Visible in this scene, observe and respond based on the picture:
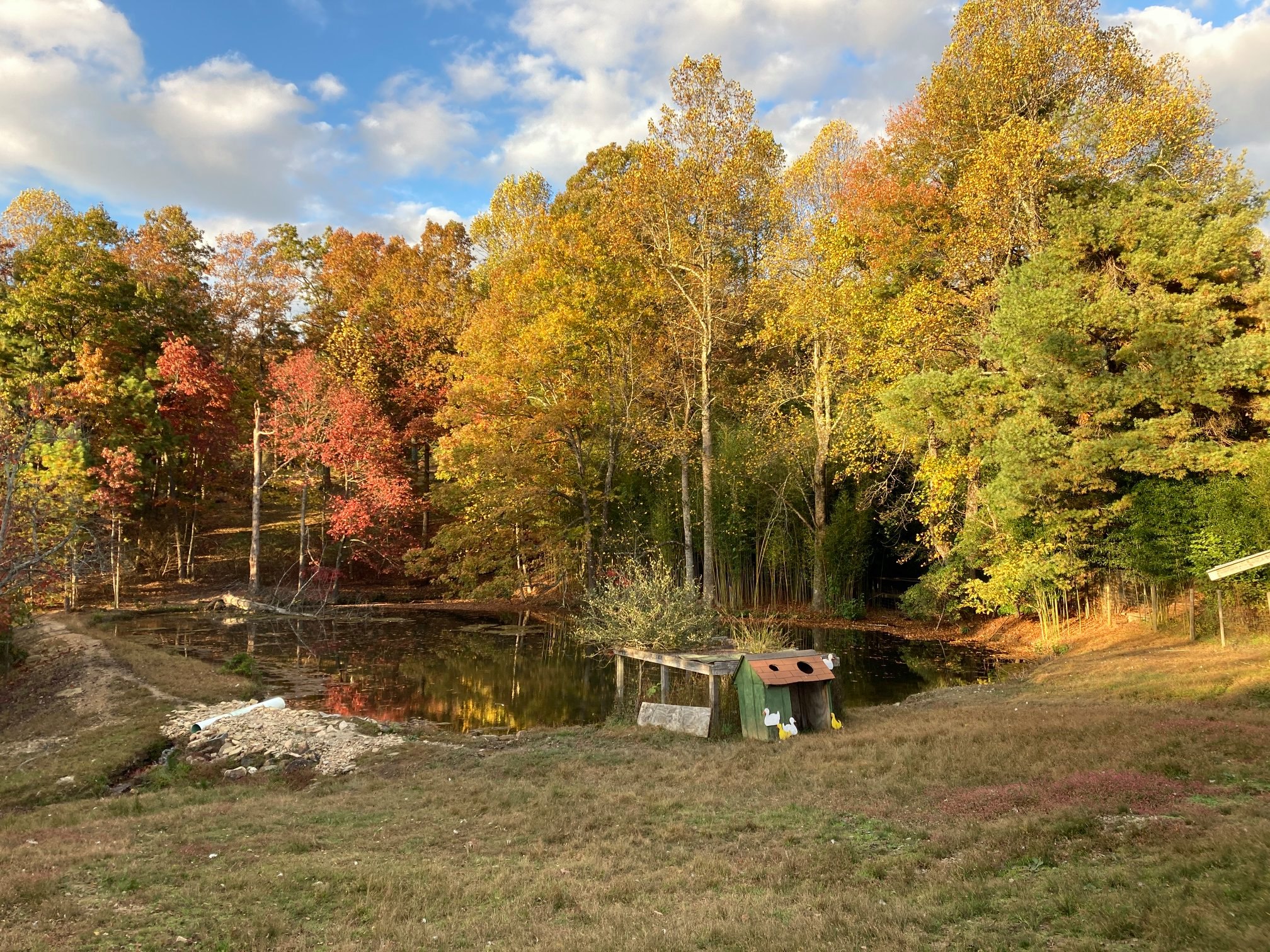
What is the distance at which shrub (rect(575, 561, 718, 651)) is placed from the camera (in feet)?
40.9

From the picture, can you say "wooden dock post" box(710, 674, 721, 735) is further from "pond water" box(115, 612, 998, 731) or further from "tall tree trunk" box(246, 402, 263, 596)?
"tall tree trunk" box(246, 402, 263, 596)

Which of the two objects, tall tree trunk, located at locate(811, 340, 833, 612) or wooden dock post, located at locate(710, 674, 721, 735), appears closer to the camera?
wooden dock post, located at locate(710, 674, 721, 735)

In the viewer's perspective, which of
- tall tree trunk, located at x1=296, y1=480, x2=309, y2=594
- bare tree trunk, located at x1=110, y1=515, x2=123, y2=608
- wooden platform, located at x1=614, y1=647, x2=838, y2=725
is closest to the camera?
wooden platform, located at x1=614, y1=647, x2=838, y2=725

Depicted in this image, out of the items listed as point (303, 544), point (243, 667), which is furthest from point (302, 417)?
point (243, 667)

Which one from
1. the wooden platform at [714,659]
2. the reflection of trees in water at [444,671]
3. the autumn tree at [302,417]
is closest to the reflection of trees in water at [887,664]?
the wooden platform at [714,659]

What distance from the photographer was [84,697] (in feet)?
44.5

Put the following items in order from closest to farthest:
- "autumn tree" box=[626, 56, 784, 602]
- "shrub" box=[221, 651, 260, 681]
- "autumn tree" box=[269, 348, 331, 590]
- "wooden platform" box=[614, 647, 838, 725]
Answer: "wooden platform" box=[614, 647, 838, 725], "shrub" box=[221, 651, 260, 681], "autumn tree" box=[626, 56, 784, 602], "autumn tree" box=[269, 348, 331, 590]

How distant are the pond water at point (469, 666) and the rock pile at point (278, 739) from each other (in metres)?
1.74

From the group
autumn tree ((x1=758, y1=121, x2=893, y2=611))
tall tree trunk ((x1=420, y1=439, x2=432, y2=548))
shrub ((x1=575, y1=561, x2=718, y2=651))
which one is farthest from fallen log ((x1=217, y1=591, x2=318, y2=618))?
autumn tree ((x1=758, y1=121, x2=893, y2=611))

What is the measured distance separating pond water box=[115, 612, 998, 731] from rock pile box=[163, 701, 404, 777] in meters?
1.74

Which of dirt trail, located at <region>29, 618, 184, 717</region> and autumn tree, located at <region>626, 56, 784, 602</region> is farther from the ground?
autumn tree, located at <region>626, 56, 784, 602</region>

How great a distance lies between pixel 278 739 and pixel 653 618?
597cm

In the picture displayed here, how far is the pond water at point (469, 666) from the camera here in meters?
14.5

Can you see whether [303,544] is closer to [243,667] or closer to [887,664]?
[243,667]
